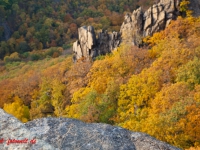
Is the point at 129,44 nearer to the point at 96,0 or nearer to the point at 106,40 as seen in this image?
the point at 106,40

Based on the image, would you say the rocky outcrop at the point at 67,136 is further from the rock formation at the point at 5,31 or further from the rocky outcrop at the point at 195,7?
the rock formation at the point at 5,31

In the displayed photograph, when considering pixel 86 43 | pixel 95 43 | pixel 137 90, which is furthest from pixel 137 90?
pixel 86 43

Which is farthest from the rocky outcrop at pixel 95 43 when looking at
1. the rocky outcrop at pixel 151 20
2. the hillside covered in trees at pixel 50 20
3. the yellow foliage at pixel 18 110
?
the hillside covered in trees at pixel 50 20

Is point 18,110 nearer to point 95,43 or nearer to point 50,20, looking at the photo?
point 95,43

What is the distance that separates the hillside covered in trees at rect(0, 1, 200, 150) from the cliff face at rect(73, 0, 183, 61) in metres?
2.60

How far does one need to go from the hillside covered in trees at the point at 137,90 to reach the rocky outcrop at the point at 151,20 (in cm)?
248

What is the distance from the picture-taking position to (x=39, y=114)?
196ft

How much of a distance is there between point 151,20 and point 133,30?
467 centimetres

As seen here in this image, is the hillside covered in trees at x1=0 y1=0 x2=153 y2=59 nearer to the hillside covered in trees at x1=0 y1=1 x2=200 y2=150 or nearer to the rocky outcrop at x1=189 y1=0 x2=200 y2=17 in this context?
the hillside covered in trees at x1=0 y1=1 x2=200 y2=150

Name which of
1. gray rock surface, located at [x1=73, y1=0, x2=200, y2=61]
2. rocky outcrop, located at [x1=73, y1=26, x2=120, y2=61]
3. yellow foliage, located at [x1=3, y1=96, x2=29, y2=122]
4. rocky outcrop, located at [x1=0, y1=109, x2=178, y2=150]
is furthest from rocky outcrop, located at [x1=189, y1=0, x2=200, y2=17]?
rocky outcrop, located at [x1=0, y1=109, x2=178, y2=150]

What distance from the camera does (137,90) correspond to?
4531 centimetres

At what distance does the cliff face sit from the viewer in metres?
66.1

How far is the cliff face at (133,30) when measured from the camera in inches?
2601

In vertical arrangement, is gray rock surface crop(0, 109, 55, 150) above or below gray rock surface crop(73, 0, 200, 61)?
above
